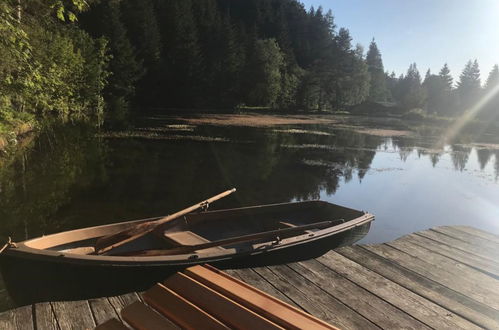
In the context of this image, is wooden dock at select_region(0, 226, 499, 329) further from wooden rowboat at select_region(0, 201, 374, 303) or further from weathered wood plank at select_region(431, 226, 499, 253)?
wooden rowboat at select_region(0, 201, 374, 303)

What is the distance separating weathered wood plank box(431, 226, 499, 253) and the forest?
8.01m

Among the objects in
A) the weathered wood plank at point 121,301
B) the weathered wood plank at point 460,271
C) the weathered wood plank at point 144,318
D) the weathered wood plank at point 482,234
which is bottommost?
A: the weathered wood plank at point 482,234

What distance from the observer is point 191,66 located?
62688 mm

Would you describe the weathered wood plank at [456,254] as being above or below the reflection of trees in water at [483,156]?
above

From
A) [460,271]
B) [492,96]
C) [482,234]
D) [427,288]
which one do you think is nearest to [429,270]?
[460,271]

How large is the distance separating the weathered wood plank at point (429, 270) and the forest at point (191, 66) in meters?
6.76

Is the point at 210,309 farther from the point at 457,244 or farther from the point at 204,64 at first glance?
the point at 204,64

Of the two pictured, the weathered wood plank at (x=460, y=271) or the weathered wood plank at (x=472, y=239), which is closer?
the weathered wood plank at (x=460, y=271)

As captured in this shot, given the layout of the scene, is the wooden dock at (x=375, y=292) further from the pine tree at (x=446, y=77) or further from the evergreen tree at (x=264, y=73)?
the pine tree at (x=446, y=77)

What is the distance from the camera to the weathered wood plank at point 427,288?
155 inches

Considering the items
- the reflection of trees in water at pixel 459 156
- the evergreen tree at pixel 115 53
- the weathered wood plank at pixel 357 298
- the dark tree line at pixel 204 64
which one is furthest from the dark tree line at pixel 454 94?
the weathered wood plank at pixel 357 298

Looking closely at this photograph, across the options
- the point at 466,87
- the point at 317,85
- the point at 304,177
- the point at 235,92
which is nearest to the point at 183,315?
the point at 304,177

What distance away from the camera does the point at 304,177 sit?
17.2 m

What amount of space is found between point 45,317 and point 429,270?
14.4ft
